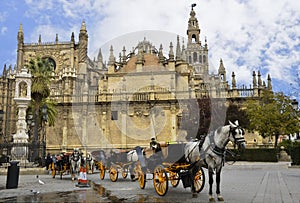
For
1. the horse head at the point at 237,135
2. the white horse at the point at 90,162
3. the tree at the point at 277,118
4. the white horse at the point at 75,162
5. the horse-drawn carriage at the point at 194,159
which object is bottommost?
the white horse at the point at 90,162

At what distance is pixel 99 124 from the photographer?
129 feet

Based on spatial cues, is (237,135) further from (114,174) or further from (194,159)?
(114,174)

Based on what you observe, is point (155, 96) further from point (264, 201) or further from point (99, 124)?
point (264, 201)

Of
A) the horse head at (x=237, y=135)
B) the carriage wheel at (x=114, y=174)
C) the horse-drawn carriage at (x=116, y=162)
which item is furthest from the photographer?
the carriage wheel at (x=114, y=174)

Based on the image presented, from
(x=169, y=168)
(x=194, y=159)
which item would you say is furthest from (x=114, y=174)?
(x=194, y=159)

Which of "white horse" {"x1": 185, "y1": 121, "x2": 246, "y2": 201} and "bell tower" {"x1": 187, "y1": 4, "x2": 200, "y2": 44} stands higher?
"bell tower" {"x1": 187, "y1": 4, "x2": 200, "y2": 44}

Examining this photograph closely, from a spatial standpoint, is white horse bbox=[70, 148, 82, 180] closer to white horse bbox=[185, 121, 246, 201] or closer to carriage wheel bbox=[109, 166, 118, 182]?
carriage wheel bbox=[109, 166, 118, 182]

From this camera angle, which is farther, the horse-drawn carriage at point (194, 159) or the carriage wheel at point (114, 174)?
the carriage wheel at point (114, 174)

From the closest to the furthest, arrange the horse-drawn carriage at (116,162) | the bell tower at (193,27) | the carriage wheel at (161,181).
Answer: the carriage wheel at (161,181)
the horse-drawn carriage at (116,162)
the bell tower at (193,27)

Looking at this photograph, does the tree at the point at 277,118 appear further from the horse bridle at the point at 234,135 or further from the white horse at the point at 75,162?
the horse bridle at the point at 234,135

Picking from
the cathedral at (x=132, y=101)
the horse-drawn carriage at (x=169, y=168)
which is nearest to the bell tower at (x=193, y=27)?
the cathedral at (x=132, y=101)

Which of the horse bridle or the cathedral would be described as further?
the cathedral

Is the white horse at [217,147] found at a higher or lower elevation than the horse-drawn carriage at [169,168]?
higher

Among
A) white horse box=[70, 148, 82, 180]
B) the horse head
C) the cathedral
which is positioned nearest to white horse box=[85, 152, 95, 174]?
white horse box=[70, 148, 82, 180]
